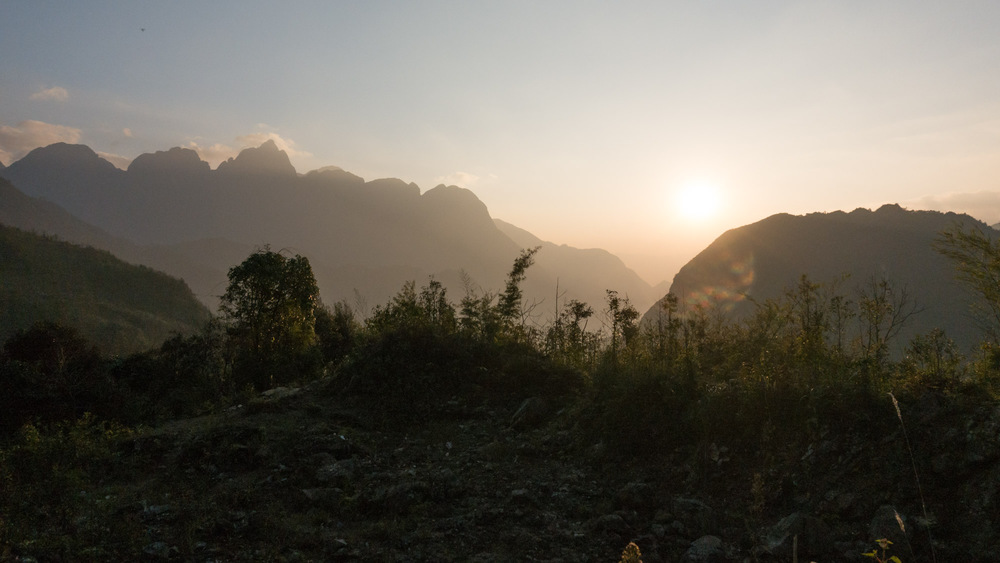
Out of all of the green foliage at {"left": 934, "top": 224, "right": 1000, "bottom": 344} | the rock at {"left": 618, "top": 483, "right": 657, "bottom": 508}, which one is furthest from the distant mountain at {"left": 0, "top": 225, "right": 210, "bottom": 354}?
the green foliage at {"left": 934, "top": 224, "right": 1000, "bottom": 344}

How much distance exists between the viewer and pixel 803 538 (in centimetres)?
439

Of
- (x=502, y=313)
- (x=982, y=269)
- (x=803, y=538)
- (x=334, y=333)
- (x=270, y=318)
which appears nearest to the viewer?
(x=803, y=538)

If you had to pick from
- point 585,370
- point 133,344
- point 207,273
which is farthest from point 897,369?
point 207,273

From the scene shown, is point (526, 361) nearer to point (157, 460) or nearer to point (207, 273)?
point (157, 460)

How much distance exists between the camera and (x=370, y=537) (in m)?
5.15

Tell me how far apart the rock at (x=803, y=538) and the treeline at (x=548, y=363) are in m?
1.36

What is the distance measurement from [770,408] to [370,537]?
4678 millimetres

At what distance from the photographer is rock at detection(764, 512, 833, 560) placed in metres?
4.34

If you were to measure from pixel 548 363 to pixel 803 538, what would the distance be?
6149 millimetres

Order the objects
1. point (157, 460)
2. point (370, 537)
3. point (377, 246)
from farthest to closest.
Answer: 1. point (377, 246)
2. point (157, 460)
3. point (370, 537)

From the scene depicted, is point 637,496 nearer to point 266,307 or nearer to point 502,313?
point 502,313

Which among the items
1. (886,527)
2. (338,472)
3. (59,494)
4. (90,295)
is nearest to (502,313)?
(338,472)

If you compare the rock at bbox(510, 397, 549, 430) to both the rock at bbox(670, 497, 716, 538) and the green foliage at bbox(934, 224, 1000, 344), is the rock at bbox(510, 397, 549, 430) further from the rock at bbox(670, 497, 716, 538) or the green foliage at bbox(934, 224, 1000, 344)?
the green foliage at bbox(934, 224, 1000, 344)

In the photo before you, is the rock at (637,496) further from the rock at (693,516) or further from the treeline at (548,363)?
the treeline at (548,363)
